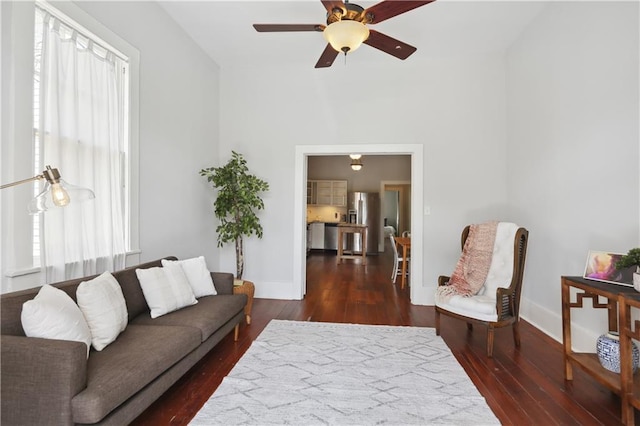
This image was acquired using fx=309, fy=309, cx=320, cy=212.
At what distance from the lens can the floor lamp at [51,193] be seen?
1.41 meters

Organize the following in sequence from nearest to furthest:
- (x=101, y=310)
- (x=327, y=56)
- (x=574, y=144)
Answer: (x=101, y=310), (x=574, y=144), (x=327, y=56)

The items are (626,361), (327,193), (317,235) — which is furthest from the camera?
(327,193)

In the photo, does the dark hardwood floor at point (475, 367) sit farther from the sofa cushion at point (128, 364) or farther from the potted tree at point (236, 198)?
the potted tree at point (236, 198)

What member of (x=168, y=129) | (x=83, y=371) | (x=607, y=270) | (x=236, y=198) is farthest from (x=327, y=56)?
(x=83, y=371)

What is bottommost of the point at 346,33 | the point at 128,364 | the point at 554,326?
the point at 554,326

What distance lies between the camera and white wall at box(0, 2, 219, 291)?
102 inches

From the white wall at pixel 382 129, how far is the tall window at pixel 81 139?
1986 mm

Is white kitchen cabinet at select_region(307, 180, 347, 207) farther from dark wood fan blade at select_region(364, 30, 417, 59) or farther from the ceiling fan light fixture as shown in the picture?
the ceiling fan light fixture

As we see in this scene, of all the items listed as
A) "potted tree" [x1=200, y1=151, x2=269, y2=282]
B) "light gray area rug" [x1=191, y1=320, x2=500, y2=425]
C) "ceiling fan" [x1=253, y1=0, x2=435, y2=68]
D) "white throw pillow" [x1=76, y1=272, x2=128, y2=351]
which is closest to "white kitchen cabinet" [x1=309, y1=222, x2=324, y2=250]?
"potted tree" [x1=200, y1=151, x2=269, y2=282]

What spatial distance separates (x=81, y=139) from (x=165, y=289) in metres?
1.25

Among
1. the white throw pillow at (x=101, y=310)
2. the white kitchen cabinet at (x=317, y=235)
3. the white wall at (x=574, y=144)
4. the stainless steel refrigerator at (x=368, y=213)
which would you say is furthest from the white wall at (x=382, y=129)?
the stainless steel refrigerator at (x=368, y=213)

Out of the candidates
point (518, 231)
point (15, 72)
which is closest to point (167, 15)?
point (15, 72)

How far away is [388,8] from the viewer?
2209 mm

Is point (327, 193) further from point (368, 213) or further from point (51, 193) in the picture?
point (51, 193)
